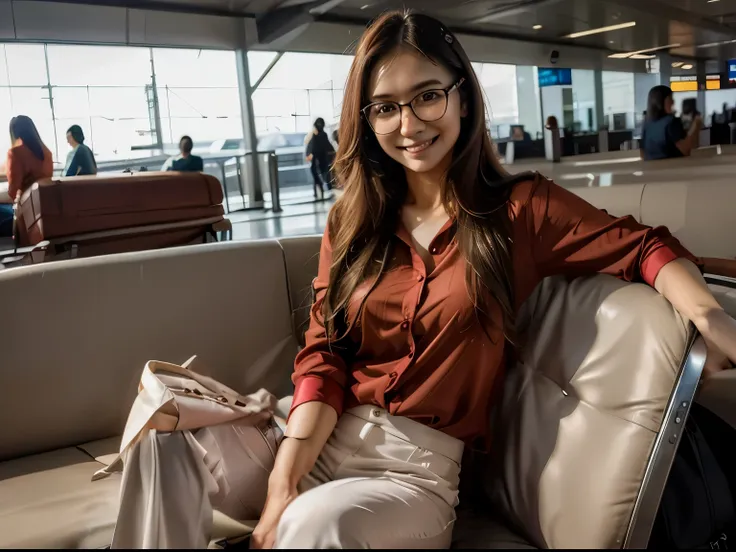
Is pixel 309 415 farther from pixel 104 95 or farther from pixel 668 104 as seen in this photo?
pixel 104 95

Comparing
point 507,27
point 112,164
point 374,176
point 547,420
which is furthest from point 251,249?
point 507,27

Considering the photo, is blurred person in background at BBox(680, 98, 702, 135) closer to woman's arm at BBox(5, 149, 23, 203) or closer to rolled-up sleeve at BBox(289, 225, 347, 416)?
rolled-up sleeve at BBox(289, 225, 347, 416)

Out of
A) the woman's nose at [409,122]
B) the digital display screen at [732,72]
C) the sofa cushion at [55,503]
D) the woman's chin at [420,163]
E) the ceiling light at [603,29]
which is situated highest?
the ceiling light at [603,29]

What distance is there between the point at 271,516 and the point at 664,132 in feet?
14.9

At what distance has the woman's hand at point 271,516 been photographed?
1287 mm

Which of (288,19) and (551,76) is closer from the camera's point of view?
(288,19)

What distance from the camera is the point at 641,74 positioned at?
7.62 meters

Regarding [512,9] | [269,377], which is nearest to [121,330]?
[269,377]

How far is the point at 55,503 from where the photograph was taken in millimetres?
1768

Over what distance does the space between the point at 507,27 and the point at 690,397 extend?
9.42 m

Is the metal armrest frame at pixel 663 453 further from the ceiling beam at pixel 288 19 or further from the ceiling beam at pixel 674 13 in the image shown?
the ceiling beam at pixel 288 19

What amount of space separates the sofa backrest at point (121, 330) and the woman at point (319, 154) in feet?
19.1

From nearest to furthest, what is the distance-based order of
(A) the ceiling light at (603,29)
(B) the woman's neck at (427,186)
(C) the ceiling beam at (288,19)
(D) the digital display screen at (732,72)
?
(B) the woman's neck at (427,186) < (D) the digital display screen at (732,72) < (C) the ceiling beam at (288,19) < (A) the ceiling light at (603,29)

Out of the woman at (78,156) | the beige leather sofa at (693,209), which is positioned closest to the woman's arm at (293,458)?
the beige leather sofa at (693,209)
